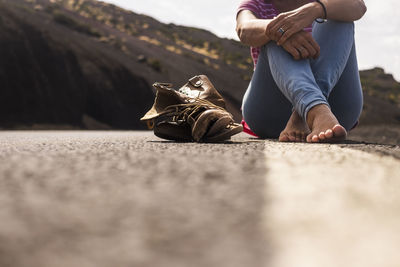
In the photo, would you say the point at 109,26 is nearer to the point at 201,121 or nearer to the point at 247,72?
the point at 247,72

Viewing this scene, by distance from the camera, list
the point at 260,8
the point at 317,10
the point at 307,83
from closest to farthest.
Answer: the point at 307,83 < the point at 317,10 < the point at 260,8

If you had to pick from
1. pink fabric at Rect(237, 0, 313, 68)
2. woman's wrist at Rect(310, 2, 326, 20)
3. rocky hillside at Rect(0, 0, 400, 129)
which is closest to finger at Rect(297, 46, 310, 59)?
woman's wrist at Rect(310, 2, 326, 20)

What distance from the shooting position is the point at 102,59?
48.4 feet

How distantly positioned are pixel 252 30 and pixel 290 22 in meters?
0.19

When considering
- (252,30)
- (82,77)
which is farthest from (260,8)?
(82,77)

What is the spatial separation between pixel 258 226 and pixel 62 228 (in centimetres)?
21

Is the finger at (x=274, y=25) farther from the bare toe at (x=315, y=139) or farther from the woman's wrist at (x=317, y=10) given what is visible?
the bare toe at (x=315, y=139)

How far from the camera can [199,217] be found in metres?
0.46

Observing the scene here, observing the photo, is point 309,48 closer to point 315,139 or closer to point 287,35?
point 287,35

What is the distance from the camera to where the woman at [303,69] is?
5.26 ft

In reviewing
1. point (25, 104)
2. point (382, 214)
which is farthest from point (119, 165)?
point (25, 104)

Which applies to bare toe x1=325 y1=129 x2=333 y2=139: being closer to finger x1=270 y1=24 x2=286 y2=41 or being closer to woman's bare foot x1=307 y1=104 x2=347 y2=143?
woman's bare foot x1=307 y1=104 x2=347 y2=143

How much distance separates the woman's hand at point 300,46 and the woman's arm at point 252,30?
0.43 ft

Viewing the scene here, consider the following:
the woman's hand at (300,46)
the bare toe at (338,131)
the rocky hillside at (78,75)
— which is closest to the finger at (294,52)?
the woman's hand at (300,46)
